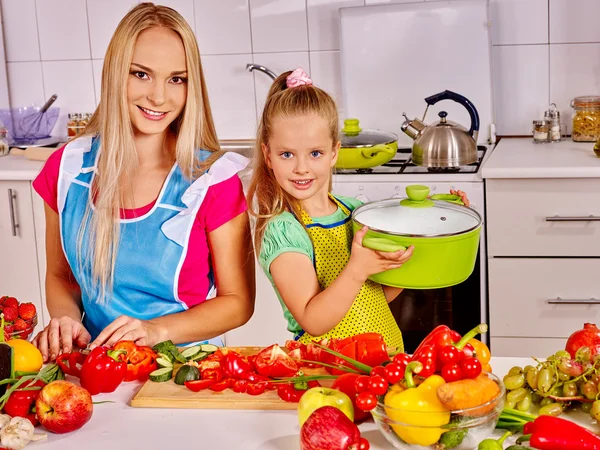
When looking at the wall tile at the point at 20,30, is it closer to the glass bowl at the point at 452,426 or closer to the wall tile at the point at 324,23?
the wall tile at the point at 324,23

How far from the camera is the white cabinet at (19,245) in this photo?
298 centimetres

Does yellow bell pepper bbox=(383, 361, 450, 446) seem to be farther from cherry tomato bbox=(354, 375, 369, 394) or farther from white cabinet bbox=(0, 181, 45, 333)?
white cabinet bbox=(0, 181, 45, 333)

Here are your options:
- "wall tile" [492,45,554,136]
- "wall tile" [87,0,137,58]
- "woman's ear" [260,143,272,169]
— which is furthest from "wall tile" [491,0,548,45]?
"woman's ear" [260,143,272,169]

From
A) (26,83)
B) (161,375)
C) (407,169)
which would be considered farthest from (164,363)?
(26,83)

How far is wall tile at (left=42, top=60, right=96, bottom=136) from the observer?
346 cm

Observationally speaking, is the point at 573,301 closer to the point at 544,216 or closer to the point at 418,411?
the point at 544,216

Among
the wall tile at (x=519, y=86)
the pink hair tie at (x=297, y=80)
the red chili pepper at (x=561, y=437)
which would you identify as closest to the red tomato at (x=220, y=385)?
the red chili pepper at (x=561, y=437)

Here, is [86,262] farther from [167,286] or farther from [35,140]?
[35,140]

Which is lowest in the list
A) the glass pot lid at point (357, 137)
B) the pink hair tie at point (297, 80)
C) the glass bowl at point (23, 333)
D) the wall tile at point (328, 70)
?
the glass bowl at point (23, 333)

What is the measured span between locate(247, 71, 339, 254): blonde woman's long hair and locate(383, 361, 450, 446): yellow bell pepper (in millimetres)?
658

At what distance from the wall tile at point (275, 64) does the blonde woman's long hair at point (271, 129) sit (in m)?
1.57

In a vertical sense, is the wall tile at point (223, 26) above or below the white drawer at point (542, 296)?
above

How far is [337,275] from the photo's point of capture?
1.74 metres

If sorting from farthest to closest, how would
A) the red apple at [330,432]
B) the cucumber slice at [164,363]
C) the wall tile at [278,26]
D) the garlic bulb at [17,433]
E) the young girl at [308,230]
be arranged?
the wall tile at [278,26] → the young girl at [308,230] → the cucumber slice at [164,363] → the garlic bulb at [17,433] → the red apple at [330,432]
